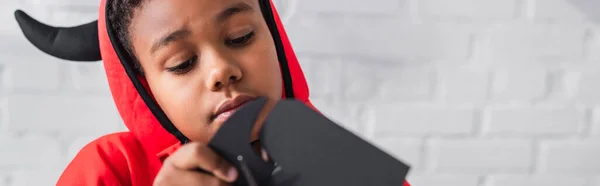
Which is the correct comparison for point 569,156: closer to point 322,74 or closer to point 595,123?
point 595,123

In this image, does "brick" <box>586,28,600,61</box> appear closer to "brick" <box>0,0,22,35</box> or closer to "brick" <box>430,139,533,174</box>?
"brick" <box>430,139,533,174</box>

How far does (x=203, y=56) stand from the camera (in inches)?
18.4

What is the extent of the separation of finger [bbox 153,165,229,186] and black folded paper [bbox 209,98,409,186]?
0.02 metres

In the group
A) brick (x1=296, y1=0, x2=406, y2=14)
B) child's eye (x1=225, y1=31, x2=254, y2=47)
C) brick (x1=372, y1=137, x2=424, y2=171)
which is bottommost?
brick (x1=372, y1=137, x2=424, y2=171)

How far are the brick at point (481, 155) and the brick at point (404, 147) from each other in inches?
0.9

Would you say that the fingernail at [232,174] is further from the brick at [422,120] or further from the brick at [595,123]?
the brick at [595,123]

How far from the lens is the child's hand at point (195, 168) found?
381 mm

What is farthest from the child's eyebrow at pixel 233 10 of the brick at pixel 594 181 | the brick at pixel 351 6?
the brick at pixel 594 181

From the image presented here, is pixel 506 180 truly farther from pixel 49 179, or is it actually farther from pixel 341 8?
pixel 49 179

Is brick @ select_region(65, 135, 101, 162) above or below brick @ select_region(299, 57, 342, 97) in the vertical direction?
below

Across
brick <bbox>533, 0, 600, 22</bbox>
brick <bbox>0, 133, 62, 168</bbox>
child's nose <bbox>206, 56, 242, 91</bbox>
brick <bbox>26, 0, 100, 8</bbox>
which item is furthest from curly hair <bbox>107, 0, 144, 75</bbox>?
brick <bbox>533, 0, 600, 22</bbox>

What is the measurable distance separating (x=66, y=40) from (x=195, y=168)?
27 centimetres

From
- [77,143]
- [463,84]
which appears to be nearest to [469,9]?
[463,84]

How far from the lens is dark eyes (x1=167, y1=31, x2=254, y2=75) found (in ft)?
1.57
